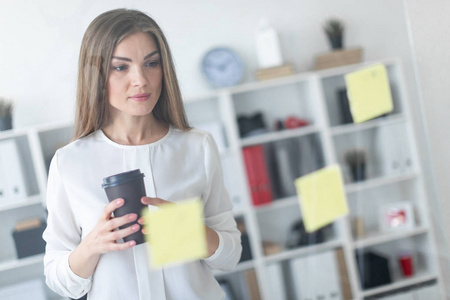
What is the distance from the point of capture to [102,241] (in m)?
0.53

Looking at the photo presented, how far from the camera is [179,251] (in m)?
0.59

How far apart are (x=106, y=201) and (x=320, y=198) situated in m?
0.51

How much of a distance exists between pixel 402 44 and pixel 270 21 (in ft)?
1.01

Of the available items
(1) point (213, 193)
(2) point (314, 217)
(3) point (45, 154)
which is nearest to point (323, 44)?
(2) point (314, 217)

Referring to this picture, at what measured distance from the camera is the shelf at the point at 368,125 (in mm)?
1013

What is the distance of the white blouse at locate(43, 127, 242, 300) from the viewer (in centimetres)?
55

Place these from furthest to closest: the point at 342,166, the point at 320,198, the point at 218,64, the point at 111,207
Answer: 1. the point at 342,166
2. the point at 320,198
3. the point at 218,64
4. the point at 111,207

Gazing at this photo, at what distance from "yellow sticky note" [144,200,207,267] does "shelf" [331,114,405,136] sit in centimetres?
51

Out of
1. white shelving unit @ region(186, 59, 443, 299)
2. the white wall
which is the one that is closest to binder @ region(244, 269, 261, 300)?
white shelving unit @ region(186, 59, 443, 299)

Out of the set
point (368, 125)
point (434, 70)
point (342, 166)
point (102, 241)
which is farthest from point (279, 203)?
point (102, 241)

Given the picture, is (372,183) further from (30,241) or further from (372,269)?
(30,241)

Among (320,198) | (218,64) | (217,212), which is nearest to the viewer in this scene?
(217,212)

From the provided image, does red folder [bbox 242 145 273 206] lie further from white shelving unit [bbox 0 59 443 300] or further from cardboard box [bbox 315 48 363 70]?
cardboard box [bbox 315 48 363 70]

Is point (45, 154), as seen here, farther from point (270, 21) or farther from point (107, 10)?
point (270, 21)
